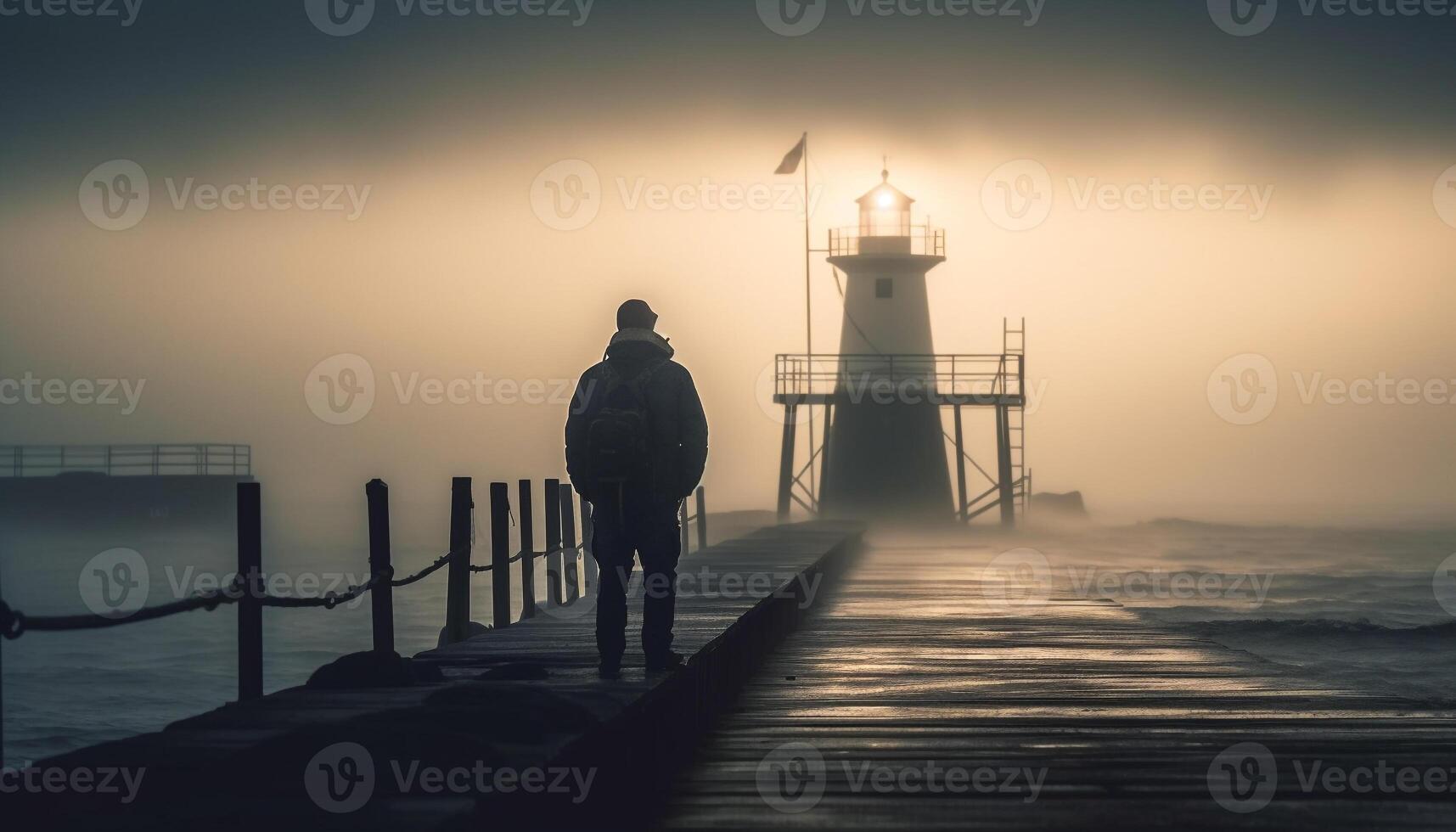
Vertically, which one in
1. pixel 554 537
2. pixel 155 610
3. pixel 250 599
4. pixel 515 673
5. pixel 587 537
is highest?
pixel 155 610

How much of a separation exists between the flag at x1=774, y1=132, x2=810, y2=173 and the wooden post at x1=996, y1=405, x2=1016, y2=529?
8522mm

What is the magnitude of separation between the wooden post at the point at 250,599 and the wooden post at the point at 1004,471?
118 feet

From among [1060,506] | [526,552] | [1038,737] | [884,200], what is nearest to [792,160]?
[884,200]

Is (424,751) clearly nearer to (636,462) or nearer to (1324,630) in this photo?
(636,462)

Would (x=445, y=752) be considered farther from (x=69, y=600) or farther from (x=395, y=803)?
(x=69, y=600)

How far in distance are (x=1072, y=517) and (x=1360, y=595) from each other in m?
42.5

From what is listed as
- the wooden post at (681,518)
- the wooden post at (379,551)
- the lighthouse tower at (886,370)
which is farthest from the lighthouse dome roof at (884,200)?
Result: the wooden post at (379,551)

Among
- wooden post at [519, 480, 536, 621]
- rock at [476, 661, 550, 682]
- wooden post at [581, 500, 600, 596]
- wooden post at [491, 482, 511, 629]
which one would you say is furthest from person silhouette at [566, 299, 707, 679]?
wooden post at [581, 500, 600, 596]

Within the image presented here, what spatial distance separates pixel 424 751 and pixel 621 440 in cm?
257

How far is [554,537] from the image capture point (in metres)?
21.6

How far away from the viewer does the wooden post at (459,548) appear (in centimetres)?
1406

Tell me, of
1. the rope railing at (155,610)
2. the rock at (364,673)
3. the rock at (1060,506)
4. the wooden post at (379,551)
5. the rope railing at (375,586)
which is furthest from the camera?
the rock at (1060,506)

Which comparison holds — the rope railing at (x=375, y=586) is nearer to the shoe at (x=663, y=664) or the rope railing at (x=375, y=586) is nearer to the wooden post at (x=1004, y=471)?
the shoe at (x=663, y=664)

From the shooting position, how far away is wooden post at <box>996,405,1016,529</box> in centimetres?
4319
